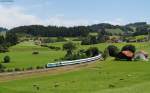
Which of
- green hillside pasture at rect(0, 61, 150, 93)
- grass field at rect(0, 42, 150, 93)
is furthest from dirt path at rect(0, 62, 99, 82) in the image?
green hillside pasture at rect(0, 61, 150, 93)

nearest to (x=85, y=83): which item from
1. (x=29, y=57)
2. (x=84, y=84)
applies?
(x=84, y=84)

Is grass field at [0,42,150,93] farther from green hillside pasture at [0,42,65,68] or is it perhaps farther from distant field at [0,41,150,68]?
distant field at [0,41,150,68]

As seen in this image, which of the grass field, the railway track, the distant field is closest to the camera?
the grass field

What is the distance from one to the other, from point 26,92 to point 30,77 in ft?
87.0

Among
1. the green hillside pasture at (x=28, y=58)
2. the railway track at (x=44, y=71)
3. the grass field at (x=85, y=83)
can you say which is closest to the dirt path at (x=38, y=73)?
the railway track at (x=44, y=71)

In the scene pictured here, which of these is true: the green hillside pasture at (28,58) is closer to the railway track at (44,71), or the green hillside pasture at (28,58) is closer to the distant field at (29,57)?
the distant field at (29,57)

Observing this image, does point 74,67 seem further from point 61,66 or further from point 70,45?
point 70,45

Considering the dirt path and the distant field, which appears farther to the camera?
the distant field

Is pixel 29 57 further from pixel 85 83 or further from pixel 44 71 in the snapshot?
pixel 85 83

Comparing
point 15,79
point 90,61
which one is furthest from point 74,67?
point 15,79

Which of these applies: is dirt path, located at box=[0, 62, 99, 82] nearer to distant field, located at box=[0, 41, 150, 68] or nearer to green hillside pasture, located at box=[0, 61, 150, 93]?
green hillside pasture, located at box=[0, 61, 150, 93]

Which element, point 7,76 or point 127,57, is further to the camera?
point 127,57

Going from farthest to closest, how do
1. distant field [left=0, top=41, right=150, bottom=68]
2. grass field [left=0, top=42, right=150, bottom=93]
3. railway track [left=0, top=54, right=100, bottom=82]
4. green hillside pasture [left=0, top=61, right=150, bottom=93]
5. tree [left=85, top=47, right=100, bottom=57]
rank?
tree [left=85, top=47, right=100, bottom=57] → distant field [left=0, top=41, right=150, bottom=68] → railway track [left=0, top=54, right=100, bottom=82] → grass field [left=0, top=42, right=150, bottom=93] → green hillside pasture [left=0, top=61, right=150, bottom=93]

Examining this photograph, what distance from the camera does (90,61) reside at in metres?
95.0
